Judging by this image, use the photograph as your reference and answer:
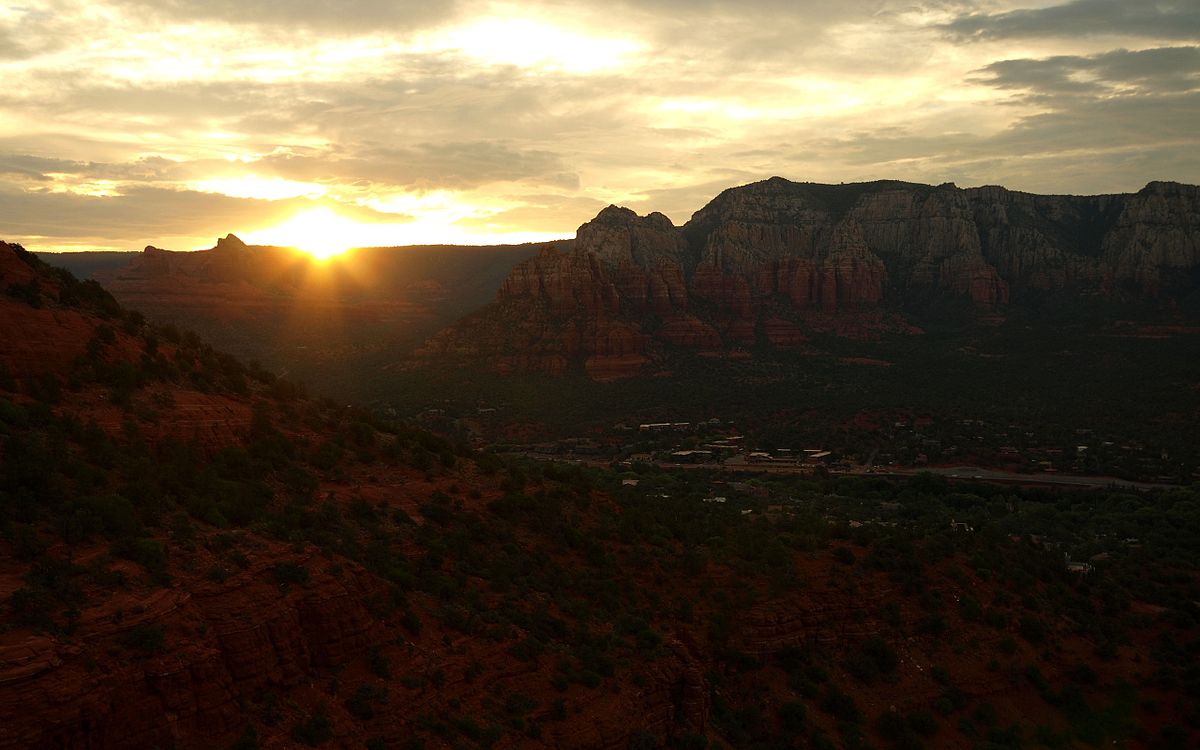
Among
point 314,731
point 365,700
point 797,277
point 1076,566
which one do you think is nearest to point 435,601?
point 365,700

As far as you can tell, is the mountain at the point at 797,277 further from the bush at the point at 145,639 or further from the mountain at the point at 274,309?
the bush at the point at 145,639

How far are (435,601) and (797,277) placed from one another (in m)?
146

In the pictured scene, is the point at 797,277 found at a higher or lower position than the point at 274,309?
higher

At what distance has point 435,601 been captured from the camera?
2580 cm

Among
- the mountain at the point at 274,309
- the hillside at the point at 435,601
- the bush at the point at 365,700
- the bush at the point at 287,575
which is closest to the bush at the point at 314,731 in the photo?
the hillside at the point at 435,601

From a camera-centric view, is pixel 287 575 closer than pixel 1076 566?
Yes

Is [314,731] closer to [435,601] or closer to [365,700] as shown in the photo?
[365,700]

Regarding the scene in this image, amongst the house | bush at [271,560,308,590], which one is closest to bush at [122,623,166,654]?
bush at [271,560,308,590]

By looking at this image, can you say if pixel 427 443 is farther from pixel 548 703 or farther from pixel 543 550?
pixel 548 703

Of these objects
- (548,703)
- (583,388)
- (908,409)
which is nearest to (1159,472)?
(908,409)

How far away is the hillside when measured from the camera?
62.1ft

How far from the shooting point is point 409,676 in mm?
22422

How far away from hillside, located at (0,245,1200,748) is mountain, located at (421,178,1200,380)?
80.9 meters

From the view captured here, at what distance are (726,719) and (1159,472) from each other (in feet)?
221
